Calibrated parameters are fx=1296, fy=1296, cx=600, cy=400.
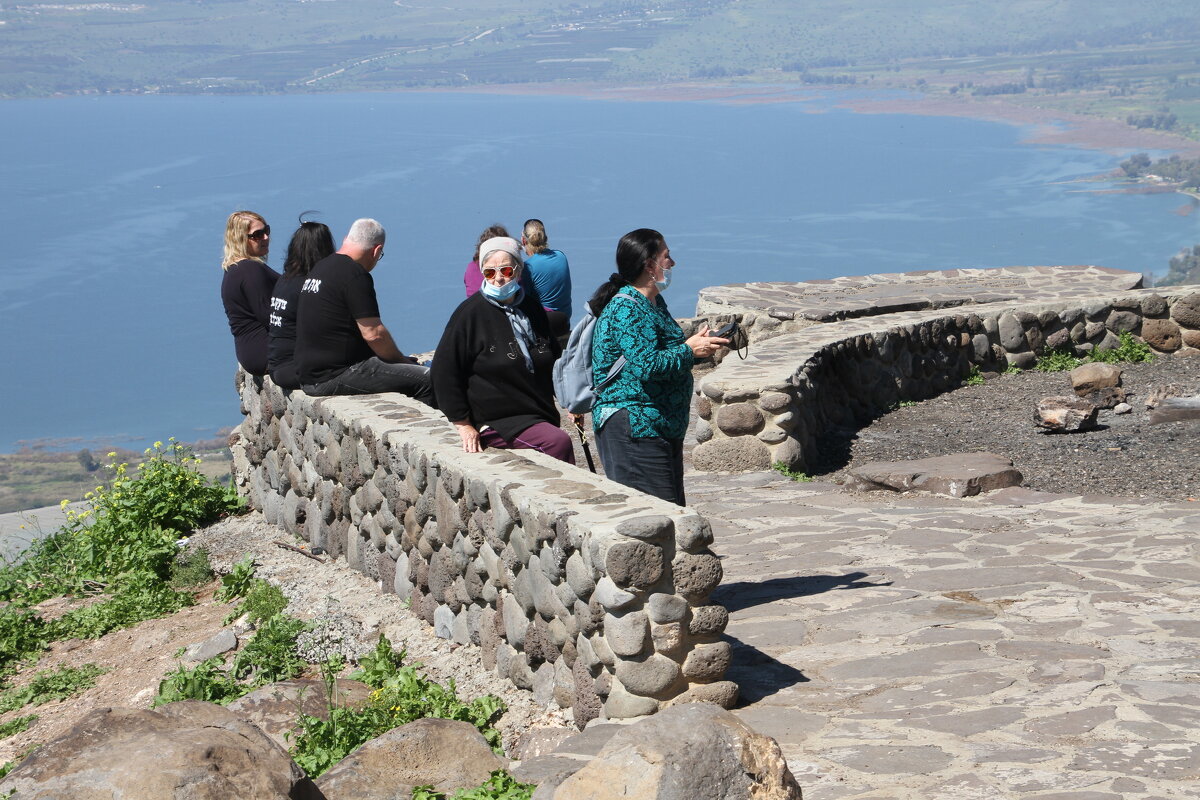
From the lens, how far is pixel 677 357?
205 inches

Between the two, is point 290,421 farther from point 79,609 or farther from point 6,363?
point 6,363

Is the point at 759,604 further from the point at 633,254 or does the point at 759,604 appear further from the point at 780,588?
the point at 633,254

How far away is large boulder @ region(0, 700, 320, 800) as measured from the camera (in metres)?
3.40

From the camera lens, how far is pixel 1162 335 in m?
13.0

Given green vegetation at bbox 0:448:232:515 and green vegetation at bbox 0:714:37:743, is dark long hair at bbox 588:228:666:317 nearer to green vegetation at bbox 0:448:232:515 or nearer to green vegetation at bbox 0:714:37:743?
green vegetation at bbox 0:714:37:743

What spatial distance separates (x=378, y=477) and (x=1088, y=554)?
12.2 feet

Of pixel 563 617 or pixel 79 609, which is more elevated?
pixel 563 617

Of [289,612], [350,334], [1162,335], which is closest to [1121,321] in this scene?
[1162,335]

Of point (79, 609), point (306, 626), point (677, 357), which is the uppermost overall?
point (677, 357)

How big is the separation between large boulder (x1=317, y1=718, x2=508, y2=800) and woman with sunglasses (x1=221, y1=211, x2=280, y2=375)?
411cm

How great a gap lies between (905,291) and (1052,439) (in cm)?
487

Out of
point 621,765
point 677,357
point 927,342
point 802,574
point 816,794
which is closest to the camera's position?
point 621,765

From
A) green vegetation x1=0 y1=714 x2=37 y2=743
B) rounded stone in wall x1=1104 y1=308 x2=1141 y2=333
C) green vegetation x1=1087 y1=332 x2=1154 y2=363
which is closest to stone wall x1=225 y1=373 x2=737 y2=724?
green vegetation x1=0 y1=714 x2=37 y2=743

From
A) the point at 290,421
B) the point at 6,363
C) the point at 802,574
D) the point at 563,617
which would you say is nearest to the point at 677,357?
the point at 563,617
